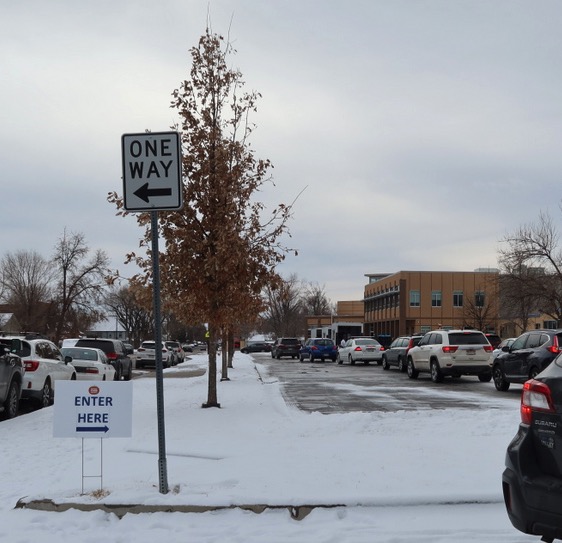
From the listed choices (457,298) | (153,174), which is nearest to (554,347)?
(153,174)

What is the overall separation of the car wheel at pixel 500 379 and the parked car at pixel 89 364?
11.2m

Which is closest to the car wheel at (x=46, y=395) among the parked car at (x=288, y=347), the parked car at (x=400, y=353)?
the parked car at (x=400, y=353)

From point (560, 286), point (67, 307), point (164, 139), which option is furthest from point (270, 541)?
point (67, 307)

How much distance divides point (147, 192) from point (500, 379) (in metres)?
15.3

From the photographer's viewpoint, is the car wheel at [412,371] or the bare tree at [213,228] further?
the car wheel at [412,371]

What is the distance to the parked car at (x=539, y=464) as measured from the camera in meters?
4.02

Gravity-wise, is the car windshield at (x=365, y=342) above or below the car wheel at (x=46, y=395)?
above

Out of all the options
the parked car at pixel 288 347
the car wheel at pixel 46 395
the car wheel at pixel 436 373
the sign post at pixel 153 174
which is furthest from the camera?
the parked car at pixel 288 347

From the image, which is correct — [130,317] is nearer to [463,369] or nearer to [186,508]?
[463,369]

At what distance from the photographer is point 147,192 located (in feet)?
21.8

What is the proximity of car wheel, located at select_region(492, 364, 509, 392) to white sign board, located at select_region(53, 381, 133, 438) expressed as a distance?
1447 centimetres

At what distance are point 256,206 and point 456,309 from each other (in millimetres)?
68826

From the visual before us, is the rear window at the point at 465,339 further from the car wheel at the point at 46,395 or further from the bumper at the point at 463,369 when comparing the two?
the car wheel at the point at 46,395

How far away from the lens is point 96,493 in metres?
6.45
